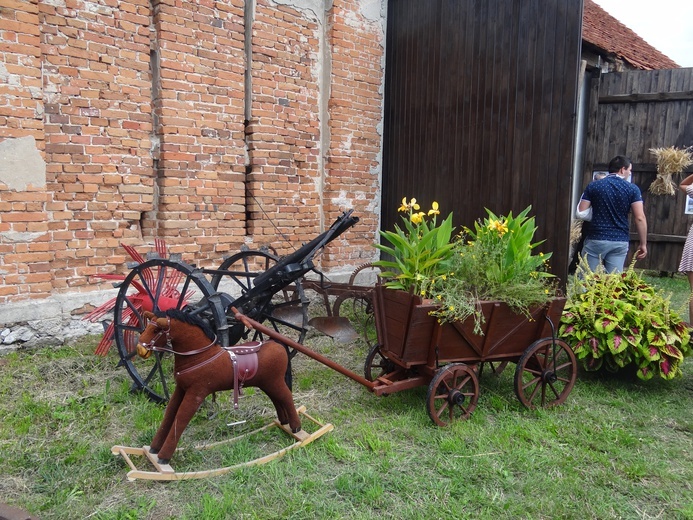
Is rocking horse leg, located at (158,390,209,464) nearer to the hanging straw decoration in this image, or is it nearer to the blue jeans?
the blue jeans

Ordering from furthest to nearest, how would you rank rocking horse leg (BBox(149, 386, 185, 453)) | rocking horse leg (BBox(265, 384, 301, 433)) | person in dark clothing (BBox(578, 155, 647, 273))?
1. person in dark clothing (BBox(578, 155, 647, 273))
2. rocking horse leg (BBox(265, 384, 301, 433))
3. rocking horse leg (BBox(149, 386, 185, 453))

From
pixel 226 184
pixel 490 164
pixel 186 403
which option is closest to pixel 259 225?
pixel 226 184

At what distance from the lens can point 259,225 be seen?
6719 mm

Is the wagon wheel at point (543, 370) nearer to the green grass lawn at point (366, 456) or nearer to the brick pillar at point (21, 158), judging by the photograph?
the green grass lawn at point (366, 456)

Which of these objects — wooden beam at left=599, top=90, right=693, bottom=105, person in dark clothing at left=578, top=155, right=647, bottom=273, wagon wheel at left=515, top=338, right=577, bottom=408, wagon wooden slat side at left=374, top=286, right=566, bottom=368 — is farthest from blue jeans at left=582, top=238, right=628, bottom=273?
wooden beam at left=599, top=90, right=693, bottom=105

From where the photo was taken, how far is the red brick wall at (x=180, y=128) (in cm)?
502

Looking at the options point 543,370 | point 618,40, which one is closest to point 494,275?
point 543,370

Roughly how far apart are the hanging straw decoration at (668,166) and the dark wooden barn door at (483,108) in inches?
182

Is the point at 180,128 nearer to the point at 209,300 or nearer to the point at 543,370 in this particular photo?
the point at 209,300

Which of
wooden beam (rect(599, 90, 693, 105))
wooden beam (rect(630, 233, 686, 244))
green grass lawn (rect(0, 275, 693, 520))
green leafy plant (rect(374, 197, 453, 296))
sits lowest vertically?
green grass lawn (rect(0, 275, 693, 520))

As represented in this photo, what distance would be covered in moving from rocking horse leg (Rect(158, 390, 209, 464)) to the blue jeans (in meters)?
4.60

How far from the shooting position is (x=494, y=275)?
3.92 m

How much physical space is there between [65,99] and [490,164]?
4.77 metres

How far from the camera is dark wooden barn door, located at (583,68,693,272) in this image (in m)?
9.55
